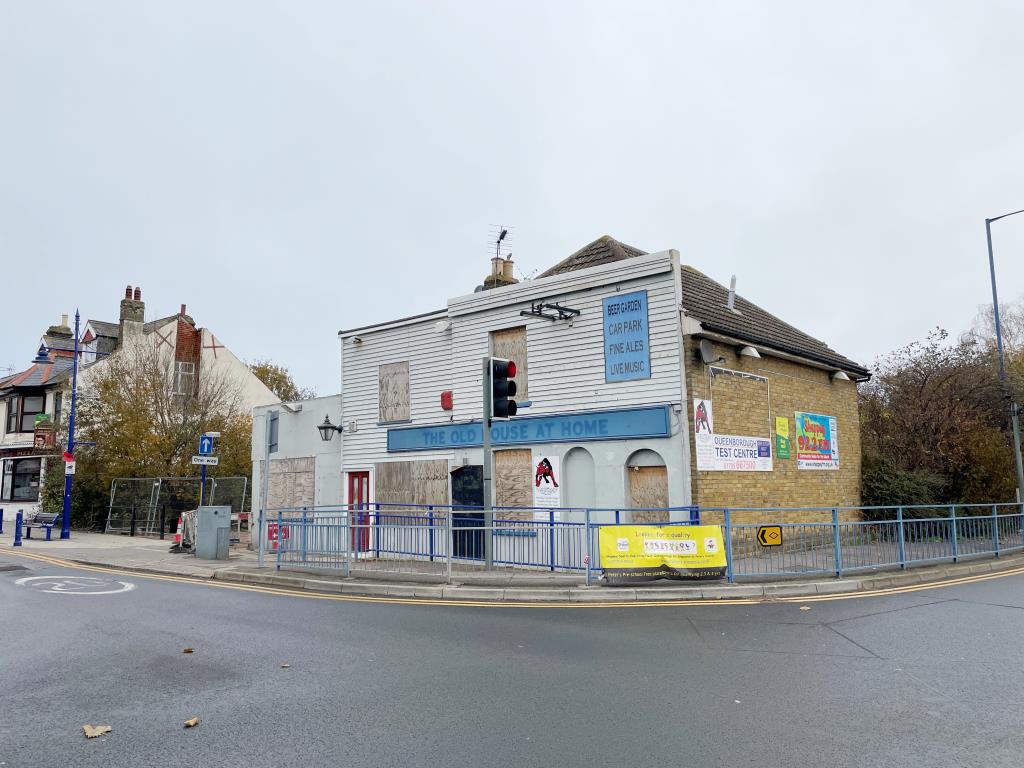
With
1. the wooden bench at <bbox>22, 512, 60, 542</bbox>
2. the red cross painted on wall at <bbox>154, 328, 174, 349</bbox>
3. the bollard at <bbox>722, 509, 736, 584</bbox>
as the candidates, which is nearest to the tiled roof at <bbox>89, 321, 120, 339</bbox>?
the red cross painted on wall at <bbox>154, 328, 174, 349</bbox>

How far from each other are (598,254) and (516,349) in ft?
11.7

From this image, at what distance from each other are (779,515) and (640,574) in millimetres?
6470

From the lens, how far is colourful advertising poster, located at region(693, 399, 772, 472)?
48.4 feet

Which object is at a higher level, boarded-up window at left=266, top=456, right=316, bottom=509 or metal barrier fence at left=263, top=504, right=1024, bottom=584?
boarded-up window at left=266, top=456, right=316, bottom=509

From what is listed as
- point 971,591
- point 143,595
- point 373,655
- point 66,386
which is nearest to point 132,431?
point 66,386

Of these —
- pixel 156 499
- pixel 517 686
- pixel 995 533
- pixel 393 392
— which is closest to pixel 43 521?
pixel 156 499

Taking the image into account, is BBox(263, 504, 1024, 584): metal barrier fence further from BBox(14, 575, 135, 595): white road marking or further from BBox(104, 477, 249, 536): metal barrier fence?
BBox(104, 477, 249, 536): metal barrier fence

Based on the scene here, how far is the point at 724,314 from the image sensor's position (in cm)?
1709

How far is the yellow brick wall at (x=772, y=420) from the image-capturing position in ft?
49.4

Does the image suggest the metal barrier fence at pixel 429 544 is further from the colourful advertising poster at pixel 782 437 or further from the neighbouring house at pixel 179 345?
the neighbouring house at pixel 179 345

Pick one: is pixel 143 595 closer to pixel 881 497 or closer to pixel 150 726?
pixel 150 726

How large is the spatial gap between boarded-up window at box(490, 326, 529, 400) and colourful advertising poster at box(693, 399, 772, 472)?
13.6ft

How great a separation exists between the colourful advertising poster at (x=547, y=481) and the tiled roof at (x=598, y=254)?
15.3 feet

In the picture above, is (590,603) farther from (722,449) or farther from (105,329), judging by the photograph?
(105,329)
